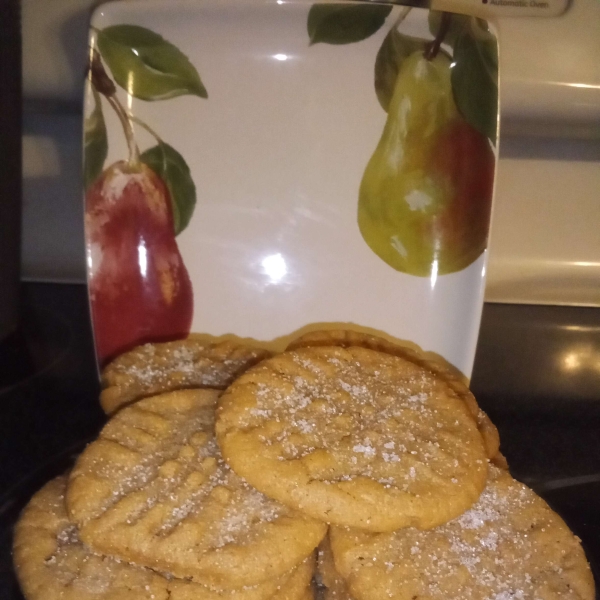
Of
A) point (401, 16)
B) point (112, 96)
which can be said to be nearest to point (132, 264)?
point (112, 96)

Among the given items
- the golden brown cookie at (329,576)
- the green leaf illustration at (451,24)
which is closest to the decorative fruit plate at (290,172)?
the green leaf illustration at (451,24)

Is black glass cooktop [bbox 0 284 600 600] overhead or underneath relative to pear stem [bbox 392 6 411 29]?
underneath

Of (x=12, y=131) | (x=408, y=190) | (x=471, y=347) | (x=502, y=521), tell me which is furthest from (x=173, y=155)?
(x=502, y=521)

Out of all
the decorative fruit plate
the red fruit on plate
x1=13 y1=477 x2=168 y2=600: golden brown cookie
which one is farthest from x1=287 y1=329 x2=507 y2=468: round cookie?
x1=13 y1=477 x2=168 y2=600: golden brown cookie

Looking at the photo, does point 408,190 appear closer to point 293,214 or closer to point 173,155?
point 293,214

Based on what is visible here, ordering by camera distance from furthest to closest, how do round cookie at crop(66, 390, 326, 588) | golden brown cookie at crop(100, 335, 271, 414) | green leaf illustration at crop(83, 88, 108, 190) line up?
1. green leaf illustration at crop(83, 88, 108, 190)
2. golden brown cookie at crop(100, 335, 271, 414)
3. round cookie at crop(66, 390, 326, 588)

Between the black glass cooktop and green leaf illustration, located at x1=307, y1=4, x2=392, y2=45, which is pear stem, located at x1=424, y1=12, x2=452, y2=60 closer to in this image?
green leaf illustration, located at x1=307, y1=4, x2=392, y2=45
